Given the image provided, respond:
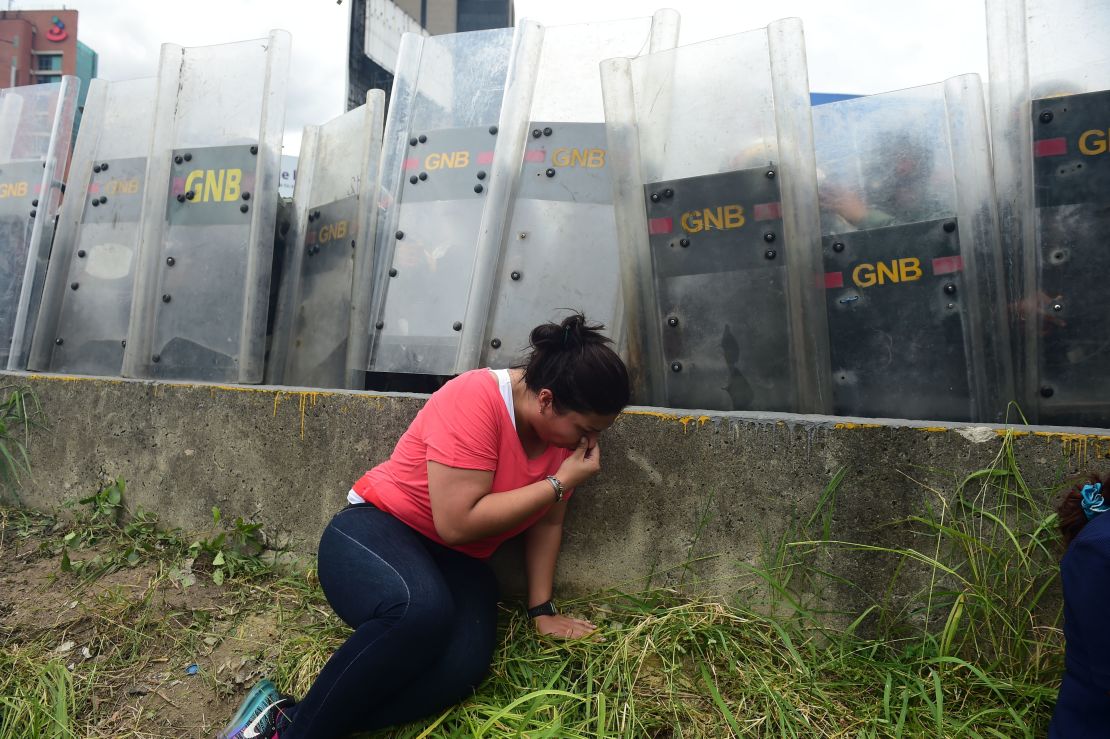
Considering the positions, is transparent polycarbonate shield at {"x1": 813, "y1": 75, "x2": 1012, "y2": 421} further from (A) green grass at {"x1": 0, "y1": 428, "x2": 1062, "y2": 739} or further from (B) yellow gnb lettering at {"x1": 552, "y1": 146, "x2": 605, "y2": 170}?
(B) yellow gnb lettering at {"x1": 552, "y1": 146, "x2": 605, "y2": 170}

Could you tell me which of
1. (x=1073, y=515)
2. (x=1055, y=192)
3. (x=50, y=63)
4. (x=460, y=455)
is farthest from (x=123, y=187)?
(x=50, y=63)

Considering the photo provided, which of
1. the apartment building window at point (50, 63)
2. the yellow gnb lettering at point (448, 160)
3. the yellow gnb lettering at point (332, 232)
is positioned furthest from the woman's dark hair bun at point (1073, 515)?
the apartment building window at point (50, 63)

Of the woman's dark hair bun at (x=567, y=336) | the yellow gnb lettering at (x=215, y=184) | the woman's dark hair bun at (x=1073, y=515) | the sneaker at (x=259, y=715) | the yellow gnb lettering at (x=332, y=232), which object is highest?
the yellow gnb lettering at (x=215, y=184)

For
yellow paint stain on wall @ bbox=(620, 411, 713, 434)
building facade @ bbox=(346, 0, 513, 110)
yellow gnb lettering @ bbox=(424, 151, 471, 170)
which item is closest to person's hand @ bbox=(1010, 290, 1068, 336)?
yellow paint stain on wall @ bbox=(620, 411, 713, 434)

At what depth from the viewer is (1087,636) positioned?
134cm

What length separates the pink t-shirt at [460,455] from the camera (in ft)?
6.11

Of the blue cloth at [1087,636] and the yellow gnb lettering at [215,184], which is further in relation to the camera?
the yellow gnb lettering at [215,184]

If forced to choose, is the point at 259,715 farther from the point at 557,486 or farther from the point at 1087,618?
the point at 1087,618

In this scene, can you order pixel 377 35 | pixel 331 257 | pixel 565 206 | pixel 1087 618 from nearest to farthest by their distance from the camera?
pixel 1087 618 → pixel 565 206 → pixel 331 257 → pixel 377 35

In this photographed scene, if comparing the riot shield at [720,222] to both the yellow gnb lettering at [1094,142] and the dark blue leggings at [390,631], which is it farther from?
the dark blue leggings at [390,631]

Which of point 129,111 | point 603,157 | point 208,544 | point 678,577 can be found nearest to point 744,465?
point 678,577

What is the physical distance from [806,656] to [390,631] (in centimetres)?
110

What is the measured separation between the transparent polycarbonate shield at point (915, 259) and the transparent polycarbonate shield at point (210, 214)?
2437 millimetres

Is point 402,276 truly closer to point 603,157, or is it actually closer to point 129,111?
point 603,157
